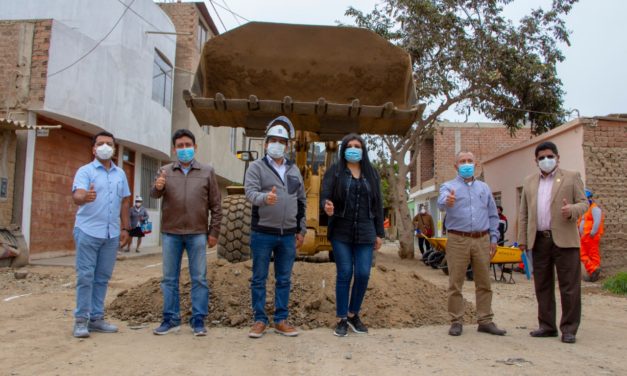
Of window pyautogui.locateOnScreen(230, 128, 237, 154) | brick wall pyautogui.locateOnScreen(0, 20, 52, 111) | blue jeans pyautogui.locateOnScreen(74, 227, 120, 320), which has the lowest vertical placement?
blue jeans pyautogui.locateOnScreen(74, 227, 120, 320)

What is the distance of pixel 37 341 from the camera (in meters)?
4.39

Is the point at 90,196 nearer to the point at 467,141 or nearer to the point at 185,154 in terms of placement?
the point at 185,154

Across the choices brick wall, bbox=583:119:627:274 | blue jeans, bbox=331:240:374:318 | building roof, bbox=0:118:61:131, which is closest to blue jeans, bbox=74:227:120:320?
blue jeans, bbox=331:240:374:318

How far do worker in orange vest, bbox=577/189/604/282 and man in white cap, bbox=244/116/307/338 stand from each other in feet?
21.2

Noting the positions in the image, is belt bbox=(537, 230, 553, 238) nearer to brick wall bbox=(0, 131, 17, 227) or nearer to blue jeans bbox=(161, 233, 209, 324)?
blue jeans bbox=(161, 233, 209, 324)

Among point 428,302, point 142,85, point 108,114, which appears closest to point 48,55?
point 108,114

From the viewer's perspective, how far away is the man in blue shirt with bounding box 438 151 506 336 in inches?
199

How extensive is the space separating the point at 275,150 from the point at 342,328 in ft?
5.64

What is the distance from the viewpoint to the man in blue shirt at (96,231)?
15.0ft

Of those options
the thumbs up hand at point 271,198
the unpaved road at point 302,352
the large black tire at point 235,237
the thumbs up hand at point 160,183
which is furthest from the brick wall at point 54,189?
the thumbs up hand at point 271,198

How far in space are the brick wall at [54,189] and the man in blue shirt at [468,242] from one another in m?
10.7

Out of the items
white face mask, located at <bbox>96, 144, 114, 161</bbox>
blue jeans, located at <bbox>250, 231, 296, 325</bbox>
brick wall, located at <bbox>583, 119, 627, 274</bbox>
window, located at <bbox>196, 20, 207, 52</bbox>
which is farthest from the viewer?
window, located at <bbox>196, 20, 207, 52</bbox>

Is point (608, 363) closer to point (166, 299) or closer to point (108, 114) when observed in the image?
point (166, 299)

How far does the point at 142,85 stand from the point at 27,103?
4882mm
